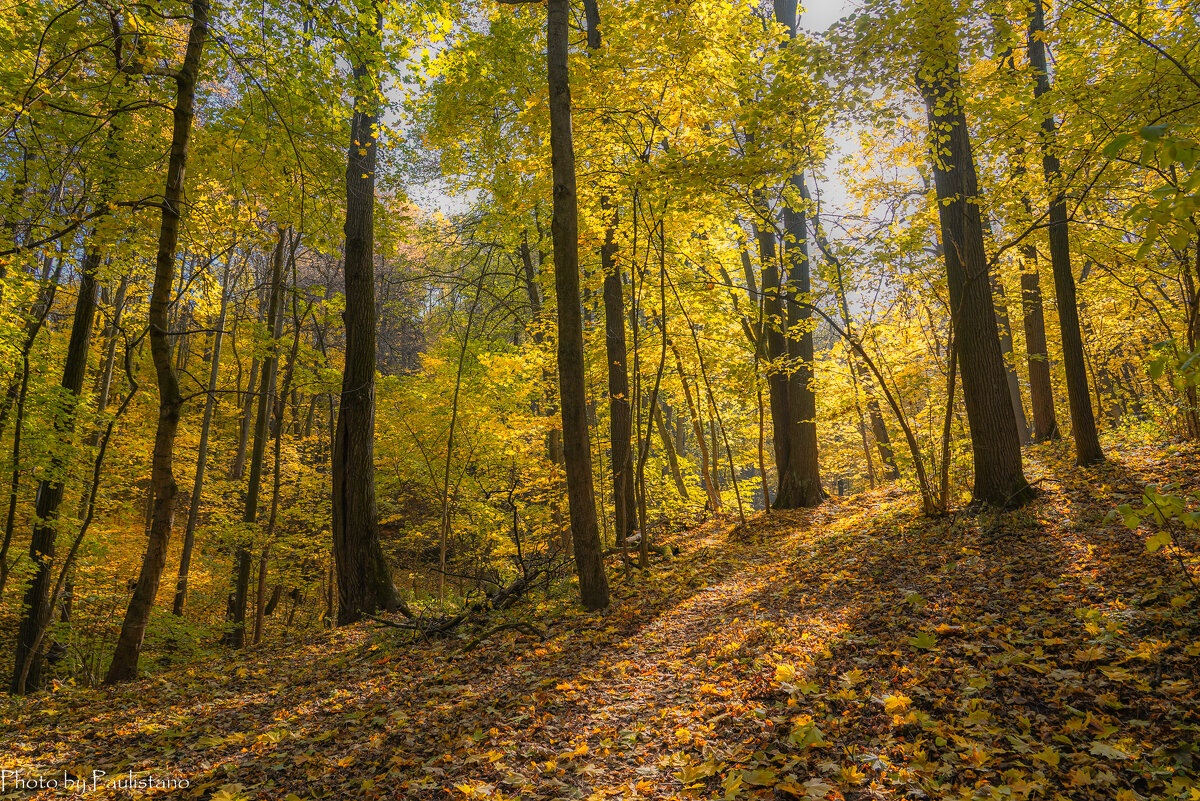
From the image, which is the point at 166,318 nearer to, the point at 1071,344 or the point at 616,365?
the point at 616,365

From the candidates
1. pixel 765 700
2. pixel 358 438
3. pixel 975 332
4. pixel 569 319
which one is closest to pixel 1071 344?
pixel 975 332

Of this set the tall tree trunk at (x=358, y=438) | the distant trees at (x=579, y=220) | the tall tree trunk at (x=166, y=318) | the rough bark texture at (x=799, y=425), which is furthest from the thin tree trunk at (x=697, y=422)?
the tall tree trunk at (x=166, y=318)

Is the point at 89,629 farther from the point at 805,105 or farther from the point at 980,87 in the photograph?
the point at 980,87

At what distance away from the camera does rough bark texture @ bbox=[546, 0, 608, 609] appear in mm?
5879

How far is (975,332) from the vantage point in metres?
6.63

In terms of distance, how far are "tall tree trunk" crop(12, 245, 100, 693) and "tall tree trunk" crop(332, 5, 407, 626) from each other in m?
3.28

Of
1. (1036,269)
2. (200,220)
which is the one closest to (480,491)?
(200,220)

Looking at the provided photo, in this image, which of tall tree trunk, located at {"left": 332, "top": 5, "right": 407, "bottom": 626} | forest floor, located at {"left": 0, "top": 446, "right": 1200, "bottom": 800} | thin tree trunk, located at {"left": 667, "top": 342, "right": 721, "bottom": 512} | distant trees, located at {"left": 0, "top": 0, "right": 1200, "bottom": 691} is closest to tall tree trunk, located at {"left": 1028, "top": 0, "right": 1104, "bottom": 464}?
distant trees, located at {"left": 0, "top": 0, "right": 1200, "bottom": 691}

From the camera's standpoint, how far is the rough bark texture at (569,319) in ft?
19.3

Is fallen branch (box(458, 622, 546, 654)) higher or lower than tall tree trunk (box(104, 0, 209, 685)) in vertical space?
lower

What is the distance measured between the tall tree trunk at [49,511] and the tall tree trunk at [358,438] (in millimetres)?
3285

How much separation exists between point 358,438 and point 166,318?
3082 millimetres

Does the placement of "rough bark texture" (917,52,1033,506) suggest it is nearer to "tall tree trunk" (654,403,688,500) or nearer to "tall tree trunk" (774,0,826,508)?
"tall tree trunk" (774,0,826,508)

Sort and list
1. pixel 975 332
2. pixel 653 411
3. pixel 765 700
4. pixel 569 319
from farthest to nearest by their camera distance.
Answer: pixel 653 411 → pixel 975 332 → pixel 569 319 → pixel 765 700
